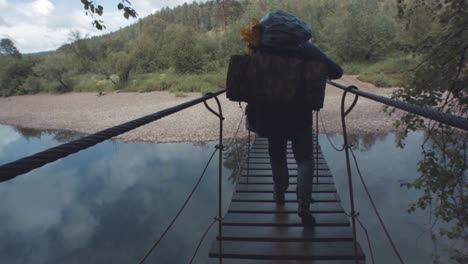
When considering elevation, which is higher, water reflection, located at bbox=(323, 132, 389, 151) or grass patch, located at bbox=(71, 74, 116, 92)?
grass patch, located at bbox=(71, 74, 116, 92)

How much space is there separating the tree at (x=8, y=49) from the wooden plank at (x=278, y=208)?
38.4 metres

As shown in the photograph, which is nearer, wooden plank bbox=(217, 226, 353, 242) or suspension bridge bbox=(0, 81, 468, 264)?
suspension bridge bbox=(0, 81, 468, 264)

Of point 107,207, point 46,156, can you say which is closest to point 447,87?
point 46,156

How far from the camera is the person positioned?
1879mm

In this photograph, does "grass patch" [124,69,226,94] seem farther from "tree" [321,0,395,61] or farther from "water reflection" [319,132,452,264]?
"water reflection" [319,132,452,264]

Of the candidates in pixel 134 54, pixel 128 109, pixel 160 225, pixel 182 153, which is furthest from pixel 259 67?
pixel 134 54

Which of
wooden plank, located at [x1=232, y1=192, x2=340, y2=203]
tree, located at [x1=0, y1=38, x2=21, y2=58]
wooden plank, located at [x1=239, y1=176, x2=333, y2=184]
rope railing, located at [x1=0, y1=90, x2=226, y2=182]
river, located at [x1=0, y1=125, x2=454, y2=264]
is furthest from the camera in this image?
tree, located at [x1=0, y1=38, x2=21, y2=58]

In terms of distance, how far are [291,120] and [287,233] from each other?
91cm

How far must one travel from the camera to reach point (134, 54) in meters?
29.0

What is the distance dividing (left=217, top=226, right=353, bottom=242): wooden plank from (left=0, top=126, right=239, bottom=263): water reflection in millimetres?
2728

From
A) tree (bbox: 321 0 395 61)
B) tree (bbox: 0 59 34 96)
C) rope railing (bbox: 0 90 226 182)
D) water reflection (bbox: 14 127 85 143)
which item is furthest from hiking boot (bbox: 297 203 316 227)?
tree (bbox: 0 59 34 96)

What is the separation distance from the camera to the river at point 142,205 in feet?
16.5

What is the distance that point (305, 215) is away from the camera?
2.36 meters

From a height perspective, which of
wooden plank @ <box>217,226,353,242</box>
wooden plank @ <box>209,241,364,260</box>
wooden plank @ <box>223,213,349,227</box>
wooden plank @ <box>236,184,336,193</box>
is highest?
wooden plank @ <box>236,184,336,193</box>
